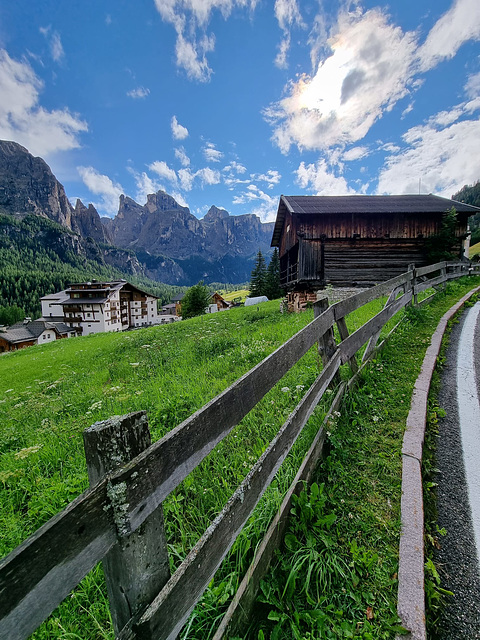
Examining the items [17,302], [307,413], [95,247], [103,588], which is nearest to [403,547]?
[307,413]

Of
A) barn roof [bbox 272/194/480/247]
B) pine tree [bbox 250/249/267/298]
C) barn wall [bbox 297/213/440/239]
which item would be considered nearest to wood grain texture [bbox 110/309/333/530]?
barn roof [bbox 272/194/480/247]

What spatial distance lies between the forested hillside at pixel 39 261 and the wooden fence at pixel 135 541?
122 metres

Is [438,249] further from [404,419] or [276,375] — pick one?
[276,375]

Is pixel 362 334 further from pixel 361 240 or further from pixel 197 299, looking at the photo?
pixel 197 299

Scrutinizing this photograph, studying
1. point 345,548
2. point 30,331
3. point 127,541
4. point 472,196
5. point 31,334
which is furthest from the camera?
point 472,196

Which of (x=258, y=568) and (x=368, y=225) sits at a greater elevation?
(x=368, y=225)

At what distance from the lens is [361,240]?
16562 millimetres

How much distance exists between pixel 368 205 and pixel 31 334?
2796 inches

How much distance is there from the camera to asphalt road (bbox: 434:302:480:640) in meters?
1.68

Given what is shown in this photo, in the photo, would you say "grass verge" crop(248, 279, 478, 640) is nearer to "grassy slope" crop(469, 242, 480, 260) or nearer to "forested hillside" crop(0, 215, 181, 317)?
"grassy slope" crop(469, 242, 480, 260)

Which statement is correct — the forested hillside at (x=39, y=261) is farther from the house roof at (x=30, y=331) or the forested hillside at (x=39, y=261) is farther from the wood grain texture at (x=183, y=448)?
the wood grain texture at (x=183, y=448)

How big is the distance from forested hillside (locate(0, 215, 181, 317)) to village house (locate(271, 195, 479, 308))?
113224 millimetres

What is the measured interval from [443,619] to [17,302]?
131 meters

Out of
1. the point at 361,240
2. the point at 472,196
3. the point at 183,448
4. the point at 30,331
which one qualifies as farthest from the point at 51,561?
the point at 472,196
